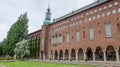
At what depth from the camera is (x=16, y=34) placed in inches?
1941

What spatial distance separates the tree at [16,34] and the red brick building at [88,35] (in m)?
6.94

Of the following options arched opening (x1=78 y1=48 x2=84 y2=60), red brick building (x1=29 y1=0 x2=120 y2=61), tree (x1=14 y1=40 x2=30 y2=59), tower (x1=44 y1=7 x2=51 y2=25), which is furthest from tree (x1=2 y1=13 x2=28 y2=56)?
arched opening (x1=78 y1=48 x2=84 y2=60)

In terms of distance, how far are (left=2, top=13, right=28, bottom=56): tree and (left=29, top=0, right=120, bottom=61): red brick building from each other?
6.94 m

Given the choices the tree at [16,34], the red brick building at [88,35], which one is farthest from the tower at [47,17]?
the tree at [16,34]

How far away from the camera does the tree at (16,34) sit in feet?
161

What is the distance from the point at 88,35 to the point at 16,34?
2481 centimetres

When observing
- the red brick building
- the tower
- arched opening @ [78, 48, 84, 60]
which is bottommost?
Result: arched opening @ [78, 48, 84, 60]

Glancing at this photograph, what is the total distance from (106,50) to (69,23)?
14097 mm

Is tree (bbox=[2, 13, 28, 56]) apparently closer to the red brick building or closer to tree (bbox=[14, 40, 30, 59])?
tree (bbox=[14, 40, 30, 59])

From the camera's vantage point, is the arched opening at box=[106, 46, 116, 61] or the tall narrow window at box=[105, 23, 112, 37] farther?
the arched opening at box=[106, 46, 116, 61]

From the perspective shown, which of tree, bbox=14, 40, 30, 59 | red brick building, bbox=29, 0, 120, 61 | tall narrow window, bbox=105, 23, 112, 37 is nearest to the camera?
red brick building, bbox=29, 0, 120, 61

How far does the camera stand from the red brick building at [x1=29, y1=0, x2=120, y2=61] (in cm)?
3025

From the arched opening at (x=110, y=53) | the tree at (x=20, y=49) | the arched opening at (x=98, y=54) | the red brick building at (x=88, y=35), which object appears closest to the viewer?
the red brick building at (x=88, y=35)

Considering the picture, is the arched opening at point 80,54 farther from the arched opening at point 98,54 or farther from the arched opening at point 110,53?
the arched opening at point 110,53
